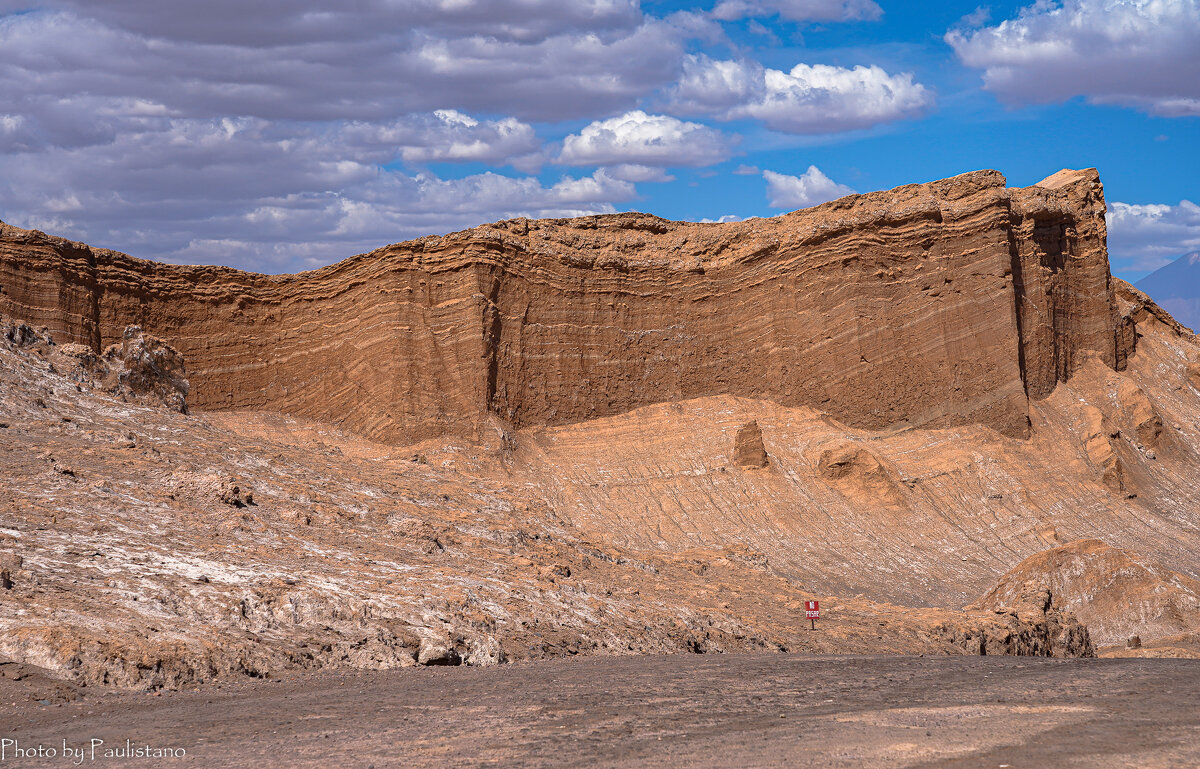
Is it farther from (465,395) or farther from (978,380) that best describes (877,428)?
(465,395)

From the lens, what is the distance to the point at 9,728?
906 centimetres

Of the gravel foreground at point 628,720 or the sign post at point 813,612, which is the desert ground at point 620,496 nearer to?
the gravel foreground at point 628,720

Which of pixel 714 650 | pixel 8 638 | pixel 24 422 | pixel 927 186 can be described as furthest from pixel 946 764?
pixel 927 186

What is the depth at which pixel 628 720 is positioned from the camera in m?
9.77

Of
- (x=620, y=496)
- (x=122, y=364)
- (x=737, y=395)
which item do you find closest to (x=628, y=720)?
(x=122, y=364)

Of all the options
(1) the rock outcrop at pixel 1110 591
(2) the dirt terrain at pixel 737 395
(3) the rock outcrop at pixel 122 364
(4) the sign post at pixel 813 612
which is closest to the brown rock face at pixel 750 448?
(2) the dirt terrain at pixel 737 395

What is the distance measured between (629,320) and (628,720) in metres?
28.9

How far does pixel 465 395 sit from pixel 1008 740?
27978 millimetres

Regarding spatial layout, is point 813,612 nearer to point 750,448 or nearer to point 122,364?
point 122,364

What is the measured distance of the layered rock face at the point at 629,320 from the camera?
119 ft

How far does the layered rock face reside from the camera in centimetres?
3634

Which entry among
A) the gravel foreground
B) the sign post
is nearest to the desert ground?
the gravel foreground

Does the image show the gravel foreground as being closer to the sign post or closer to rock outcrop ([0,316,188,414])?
the sign post

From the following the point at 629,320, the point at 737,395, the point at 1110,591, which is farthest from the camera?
→ the point at 629,320
